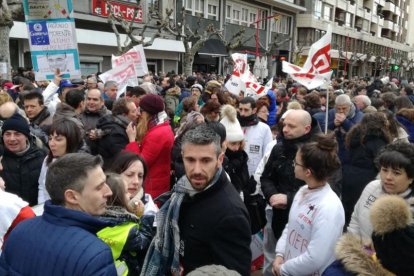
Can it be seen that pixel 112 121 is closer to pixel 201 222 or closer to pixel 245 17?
pixel 201 222

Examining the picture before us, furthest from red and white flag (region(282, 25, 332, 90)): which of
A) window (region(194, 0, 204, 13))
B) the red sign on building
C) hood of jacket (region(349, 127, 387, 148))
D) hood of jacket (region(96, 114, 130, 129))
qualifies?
window (region(194, 0, 204, 13))

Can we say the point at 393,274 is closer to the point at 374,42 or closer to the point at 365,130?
the point at 365,130

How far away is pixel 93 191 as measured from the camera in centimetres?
231

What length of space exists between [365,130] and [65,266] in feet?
12.9

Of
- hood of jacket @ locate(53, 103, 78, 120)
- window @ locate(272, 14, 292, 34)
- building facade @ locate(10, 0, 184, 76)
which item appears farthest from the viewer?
window @ locate(272, 14, 292, 34)

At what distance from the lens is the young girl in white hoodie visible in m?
3.01

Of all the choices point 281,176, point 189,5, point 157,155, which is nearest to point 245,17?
point 189,5

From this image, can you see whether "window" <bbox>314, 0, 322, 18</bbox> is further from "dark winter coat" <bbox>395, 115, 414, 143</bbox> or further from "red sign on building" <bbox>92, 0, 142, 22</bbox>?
"dark winter coat" <bbox>395, 115, 414, 143</bbox>

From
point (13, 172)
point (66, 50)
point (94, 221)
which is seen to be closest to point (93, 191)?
point (94, 221)

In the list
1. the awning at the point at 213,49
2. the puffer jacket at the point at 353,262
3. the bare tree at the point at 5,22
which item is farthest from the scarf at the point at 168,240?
the awning at the point at 213,49

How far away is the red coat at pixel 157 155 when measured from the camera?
480cm

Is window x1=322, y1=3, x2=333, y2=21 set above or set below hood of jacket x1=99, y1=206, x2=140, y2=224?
above

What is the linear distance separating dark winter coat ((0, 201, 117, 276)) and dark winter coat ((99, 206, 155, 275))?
0.29 m

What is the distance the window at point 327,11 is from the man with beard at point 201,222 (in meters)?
49.8
